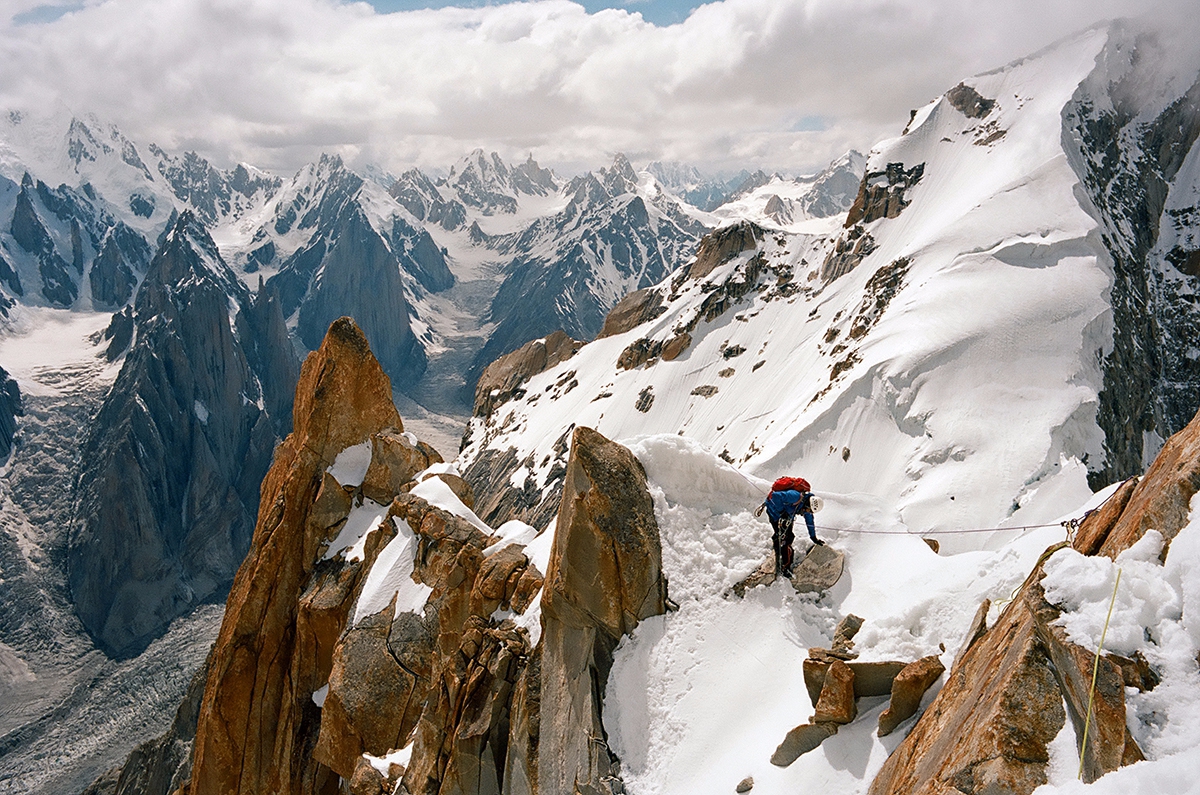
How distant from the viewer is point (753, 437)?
246 ft

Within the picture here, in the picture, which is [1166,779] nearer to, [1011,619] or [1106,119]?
[1011,619]

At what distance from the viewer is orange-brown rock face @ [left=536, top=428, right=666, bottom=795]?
14844 millimetres

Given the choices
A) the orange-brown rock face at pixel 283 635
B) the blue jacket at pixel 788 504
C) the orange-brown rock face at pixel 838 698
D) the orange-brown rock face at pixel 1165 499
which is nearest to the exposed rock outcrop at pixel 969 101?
the orange-brown rock face at pixel 283 635

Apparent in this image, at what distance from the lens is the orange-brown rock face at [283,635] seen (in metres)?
23.3

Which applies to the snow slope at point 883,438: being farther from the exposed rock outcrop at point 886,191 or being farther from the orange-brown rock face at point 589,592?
the exposed rock outcrop at point 886,191

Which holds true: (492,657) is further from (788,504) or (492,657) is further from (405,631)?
(788,504)

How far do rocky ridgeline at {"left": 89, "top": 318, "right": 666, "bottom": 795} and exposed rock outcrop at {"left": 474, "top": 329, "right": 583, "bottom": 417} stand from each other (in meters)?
135

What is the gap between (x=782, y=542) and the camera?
52.5ft

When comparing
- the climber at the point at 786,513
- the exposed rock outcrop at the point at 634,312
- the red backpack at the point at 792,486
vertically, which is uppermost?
the red backpack at the point at 792,486

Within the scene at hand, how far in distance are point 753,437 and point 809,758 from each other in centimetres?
6485

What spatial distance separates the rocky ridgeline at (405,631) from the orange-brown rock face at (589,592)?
0.05 metres

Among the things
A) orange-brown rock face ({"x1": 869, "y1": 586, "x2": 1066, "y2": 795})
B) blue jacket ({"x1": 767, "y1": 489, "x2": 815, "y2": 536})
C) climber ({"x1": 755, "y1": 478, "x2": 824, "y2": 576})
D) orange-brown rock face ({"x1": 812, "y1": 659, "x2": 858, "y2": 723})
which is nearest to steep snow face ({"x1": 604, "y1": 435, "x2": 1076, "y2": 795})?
orange-brown rock face ({"x1": 812, "y1": 659, "x2": 858, "y2": 723})

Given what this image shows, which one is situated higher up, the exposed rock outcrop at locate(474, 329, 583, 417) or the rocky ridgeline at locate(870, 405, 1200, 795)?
the rocky ridgeline at locate(870, 405, 1200, 795)

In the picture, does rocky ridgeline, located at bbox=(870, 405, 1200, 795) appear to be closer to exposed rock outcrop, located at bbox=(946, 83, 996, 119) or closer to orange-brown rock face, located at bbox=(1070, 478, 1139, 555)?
orange-brown rock face, located at bbox=(1070, 478, 1139, 555)
